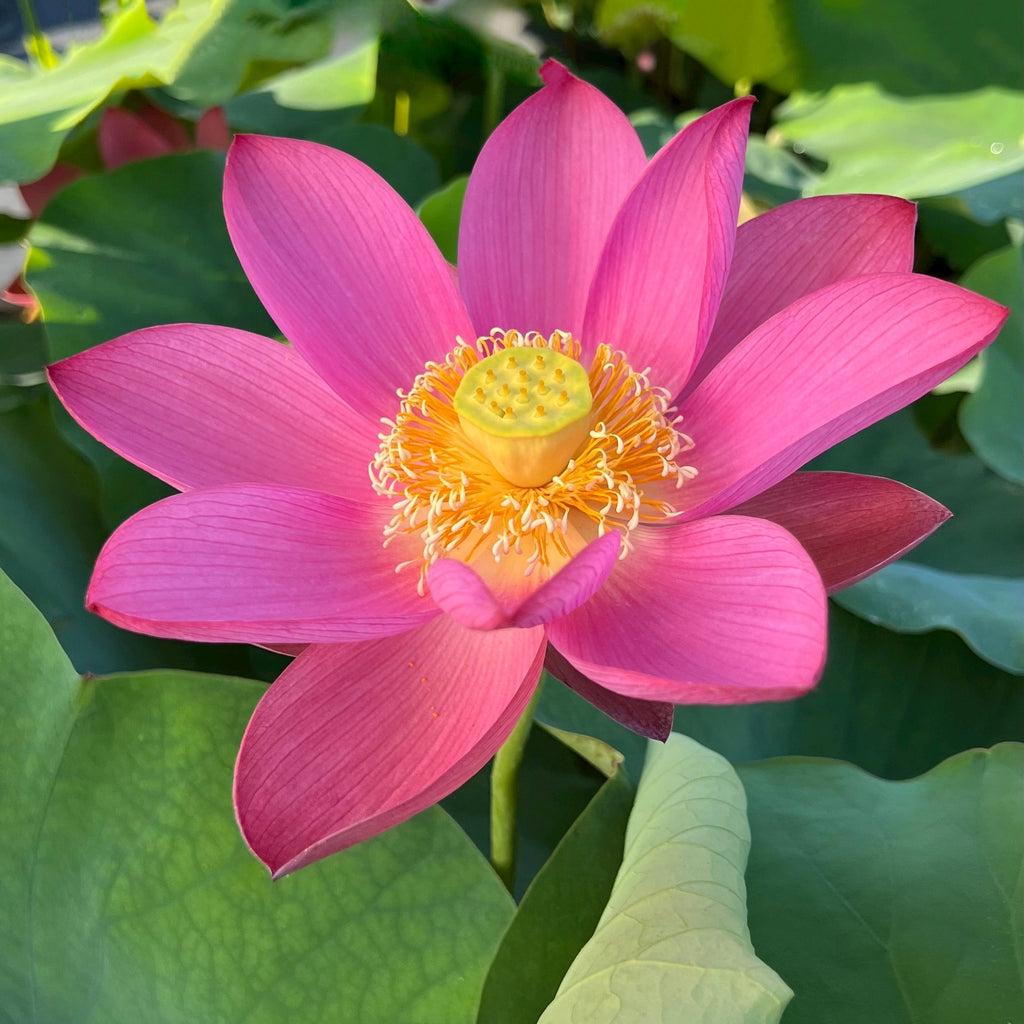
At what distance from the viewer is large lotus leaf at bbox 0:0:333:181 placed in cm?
76

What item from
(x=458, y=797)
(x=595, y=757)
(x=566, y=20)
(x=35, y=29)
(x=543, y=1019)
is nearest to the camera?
(x=543, y=1019)

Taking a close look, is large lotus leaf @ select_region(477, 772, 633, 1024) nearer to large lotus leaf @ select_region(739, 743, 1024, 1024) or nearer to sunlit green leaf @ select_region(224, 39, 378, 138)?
large lotus leaf @ select_region(739, 743, 1024, 1024)

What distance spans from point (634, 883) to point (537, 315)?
305 millimetres

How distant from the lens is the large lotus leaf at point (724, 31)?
1.10 m

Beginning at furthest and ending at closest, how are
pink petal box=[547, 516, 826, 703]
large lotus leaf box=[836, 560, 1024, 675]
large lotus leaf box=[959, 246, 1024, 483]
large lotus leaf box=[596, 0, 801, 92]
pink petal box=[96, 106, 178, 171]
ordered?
large lotus leaf box=[596, 0, 801, 92]
pink petal box=[96, 106, 178, 171]
large lotus leaf box=[959, 246, 1024, 483]
large lotus leaf box=[836, 560, 1024, 675]
pink petal box=[547, 516, 826, 703]

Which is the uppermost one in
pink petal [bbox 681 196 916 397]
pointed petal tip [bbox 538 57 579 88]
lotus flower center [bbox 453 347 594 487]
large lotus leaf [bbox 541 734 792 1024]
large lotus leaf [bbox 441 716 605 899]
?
pointed petal tip [bbox 538 57 579 88]

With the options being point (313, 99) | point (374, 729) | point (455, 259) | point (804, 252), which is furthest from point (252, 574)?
point (313, 99)

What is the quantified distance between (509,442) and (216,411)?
0.14 m

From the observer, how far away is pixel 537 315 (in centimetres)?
57

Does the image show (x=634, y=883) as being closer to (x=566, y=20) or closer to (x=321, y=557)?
(x=321, y=557)

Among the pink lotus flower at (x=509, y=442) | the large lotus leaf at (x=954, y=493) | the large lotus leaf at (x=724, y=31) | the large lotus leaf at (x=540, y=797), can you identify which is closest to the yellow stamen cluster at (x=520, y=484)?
the pink lotus flower at (x=509, y=442)

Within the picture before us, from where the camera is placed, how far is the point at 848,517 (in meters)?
0.45


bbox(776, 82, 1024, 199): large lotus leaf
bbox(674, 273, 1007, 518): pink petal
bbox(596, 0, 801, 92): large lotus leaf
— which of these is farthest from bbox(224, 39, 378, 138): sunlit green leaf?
bbox(674, 273, 1007, 518): pink petal

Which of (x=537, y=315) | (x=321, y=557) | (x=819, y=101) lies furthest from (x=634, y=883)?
(x=819, y=101)
